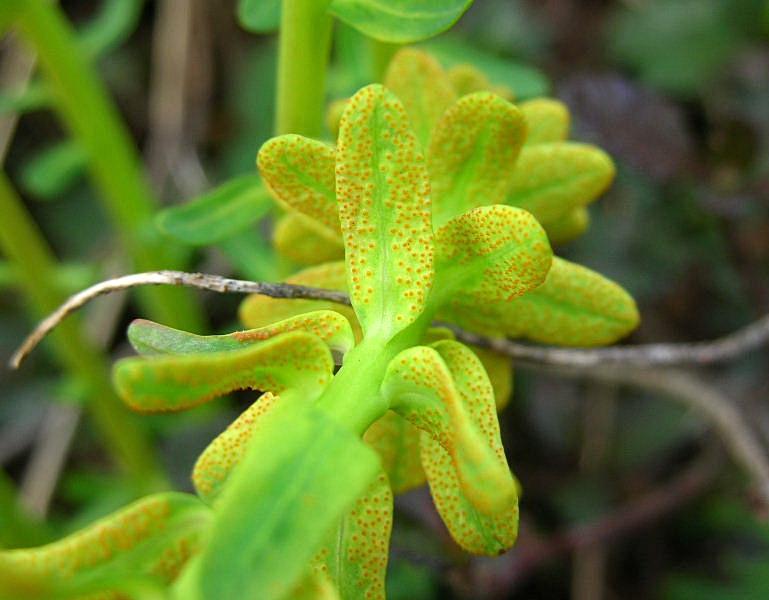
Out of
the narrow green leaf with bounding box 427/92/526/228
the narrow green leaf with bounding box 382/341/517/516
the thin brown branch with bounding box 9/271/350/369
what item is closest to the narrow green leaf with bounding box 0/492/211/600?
the narrow green leaf with bounding box 382/341/517/516

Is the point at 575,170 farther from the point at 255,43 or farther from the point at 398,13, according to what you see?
the point at 255,43

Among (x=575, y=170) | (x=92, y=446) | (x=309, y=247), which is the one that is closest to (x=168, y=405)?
(x=309, y=247)

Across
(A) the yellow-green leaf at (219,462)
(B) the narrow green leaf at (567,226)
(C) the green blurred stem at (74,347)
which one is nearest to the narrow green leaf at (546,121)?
(B) the narrow green leaf at (567,226)

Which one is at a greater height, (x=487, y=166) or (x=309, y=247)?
(x=487, y=166)

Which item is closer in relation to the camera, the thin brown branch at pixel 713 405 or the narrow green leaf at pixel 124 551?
the narrow green leaf at pixel 124 551

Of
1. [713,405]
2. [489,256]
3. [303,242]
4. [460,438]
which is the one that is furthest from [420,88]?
[713,405]

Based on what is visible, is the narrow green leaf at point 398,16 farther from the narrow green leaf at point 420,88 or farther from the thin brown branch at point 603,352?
the thin brown branch at point 603,352
